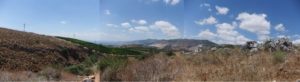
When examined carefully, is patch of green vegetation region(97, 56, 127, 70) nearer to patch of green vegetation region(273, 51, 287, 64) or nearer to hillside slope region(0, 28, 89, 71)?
patch of green vegetation region(273, 51, 287, 64)

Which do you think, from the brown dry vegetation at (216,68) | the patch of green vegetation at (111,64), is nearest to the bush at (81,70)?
the patch of green vegetation at (111,64)

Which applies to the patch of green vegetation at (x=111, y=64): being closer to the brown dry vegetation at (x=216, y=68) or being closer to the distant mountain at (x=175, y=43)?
the brown dry vegetation at (x=216, y=68)

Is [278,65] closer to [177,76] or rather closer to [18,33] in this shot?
[177,76]

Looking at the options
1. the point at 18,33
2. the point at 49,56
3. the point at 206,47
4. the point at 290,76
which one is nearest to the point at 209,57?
the point at 290,76

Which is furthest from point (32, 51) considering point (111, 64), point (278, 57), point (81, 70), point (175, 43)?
point (278, 57)

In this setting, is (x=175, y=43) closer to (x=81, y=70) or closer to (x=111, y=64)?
(x=111, y=64)

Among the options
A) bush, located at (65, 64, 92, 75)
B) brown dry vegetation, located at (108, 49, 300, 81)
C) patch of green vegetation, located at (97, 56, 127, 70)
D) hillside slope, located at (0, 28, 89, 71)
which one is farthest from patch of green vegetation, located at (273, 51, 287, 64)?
hillside slope, located at (0, 28, 89, 71)
